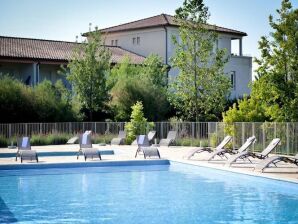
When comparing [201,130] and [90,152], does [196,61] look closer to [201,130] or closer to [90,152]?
[201,130]

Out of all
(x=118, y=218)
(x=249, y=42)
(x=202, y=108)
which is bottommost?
(x=118, y=218)

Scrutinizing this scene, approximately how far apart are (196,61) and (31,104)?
1007 centimetres

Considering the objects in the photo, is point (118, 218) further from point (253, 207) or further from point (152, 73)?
point (152, 73)

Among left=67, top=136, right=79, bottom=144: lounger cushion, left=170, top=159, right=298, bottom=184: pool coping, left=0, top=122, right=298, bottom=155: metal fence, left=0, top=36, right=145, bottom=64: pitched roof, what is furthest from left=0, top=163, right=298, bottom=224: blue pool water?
left=0, top=36, right=145, bottom=64: pitched roof

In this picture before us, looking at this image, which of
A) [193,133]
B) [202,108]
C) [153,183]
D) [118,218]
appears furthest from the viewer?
[202,108]

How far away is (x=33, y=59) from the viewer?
4088 cm

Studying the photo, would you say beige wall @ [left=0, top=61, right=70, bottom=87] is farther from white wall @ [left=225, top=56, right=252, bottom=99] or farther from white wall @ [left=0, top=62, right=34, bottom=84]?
white wall @ [left=225, top=56, right=252, bottom=99]

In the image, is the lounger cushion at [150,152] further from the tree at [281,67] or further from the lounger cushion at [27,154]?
the tree at [281,67]

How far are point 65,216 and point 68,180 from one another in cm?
597

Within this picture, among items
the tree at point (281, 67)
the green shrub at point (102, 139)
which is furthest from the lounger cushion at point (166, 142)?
the tree at point (281, 67)

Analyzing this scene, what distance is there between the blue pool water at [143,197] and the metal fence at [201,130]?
179 inches

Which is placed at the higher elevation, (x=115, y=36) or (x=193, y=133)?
(x=115, y=36)

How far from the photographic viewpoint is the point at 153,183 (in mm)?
16469

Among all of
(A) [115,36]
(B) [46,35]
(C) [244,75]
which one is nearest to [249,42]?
(C) [244,75]
